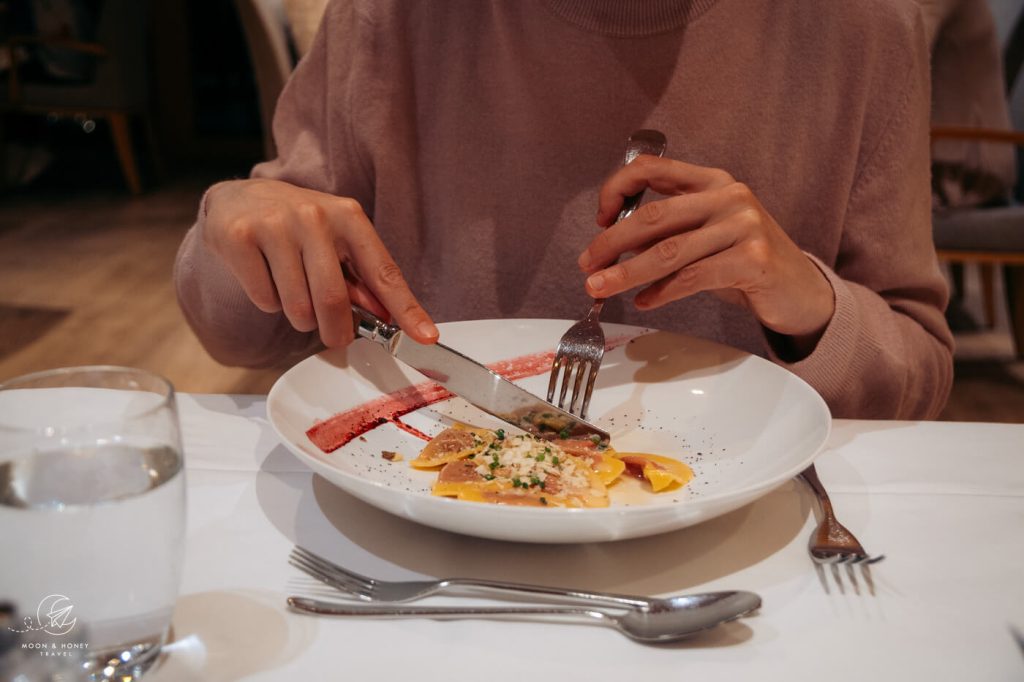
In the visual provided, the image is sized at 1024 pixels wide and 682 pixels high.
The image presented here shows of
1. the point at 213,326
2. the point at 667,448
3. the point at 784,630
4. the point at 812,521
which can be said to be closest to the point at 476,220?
the point at 213,326

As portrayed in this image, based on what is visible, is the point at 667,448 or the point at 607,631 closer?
the point at 607,631

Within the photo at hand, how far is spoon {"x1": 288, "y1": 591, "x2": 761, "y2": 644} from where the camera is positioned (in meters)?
0.58

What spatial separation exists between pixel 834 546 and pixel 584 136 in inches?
27.5

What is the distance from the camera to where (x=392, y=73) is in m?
1.24

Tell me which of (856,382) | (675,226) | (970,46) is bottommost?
(970,46)

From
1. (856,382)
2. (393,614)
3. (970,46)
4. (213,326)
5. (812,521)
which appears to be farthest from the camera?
(970,46)

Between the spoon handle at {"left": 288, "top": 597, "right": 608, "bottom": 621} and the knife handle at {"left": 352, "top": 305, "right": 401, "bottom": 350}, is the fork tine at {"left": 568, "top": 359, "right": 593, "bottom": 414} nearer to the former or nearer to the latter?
the knife handle at {"left": 352, "top": 305, "right": 401, "bottom": 350}

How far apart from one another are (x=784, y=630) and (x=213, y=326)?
2.67 ft

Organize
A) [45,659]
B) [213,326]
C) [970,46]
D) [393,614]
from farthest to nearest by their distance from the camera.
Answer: [970,46], [213,326], [393,614], [45,659]

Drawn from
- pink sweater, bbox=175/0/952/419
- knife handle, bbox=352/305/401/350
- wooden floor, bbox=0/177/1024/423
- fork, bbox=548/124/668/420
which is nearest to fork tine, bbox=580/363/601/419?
fork, bbox=548/124/668/420

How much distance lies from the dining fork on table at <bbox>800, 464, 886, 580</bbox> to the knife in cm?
22

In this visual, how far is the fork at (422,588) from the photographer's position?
23.7 inches

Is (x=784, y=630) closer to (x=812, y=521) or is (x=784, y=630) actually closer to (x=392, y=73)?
(x=812, y=521)

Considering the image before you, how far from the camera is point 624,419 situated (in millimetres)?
953
